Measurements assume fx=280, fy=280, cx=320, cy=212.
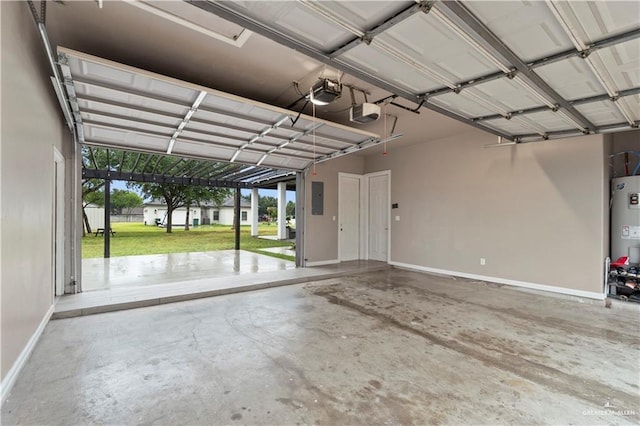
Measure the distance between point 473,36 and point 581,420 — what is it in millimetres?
2836

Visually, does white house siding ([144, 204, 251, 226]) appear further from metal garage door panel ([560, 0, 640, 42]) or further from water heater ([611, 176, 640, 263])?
metal garage door panel ([560, 0, 640, 42])

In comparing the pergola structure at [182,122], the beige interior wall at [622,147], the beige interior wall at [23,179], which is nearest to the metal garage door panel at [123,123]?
the pergola structure at [182,122]

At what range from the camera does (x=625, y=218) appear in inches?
178

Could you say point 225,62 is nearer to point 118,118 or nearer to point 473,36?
point 118,118

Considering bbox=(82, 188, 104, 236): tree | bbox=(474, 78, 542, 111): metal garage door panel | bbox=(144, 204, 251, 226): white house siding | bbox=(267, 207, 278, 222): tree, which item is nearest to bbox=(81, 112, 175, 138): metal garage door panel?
bbox=(474, 78, 542, 111): metal garage door panel

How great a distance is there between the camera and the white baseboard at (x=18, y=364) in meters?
2.00

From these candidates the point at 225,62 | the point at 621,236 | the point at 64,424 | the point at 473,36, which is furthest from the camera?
the point at 621,236

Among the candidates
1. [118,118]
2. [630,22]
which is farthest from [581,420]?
[118,118]

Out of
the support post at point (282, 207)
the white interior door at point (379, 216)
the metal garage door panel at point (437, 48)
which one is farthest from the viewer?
the support post at point (282, 207)

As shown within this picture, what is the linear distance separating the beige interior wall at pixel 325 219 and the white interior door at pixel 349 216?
0.20 metres

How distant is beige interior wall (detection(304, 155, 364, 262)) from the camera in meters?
7.09

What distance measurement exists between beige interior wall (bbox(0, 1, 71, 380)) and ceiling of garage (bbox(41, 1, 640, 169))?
0.50m

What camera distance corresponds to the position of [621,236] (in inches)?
180

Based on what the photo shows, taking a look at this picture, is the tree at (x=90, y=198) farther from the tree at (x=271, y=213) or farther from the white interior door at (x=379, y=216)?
the white interior door at (x=379, y=216)
